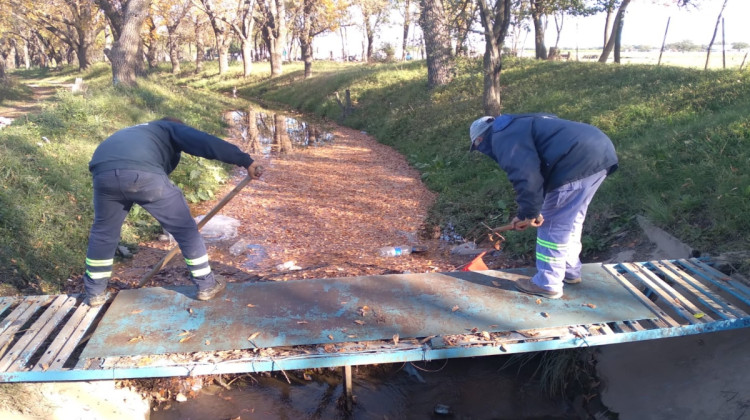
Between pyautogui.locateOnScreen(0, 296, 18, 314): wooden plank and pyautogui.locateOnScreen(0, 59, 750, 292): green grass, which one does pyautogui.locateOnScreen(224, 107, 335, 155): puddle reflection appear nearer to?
pyautogui.locateOnScreen(0, 59, 750, 292): green grass

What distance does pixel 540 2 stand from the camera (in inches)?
370

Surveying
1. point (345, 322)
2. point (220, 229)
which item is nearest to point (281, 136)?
point (220, 229)

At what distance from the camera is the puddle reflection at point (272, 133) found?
13.5 meters

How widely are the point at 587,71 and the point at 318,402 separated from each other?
10.4 metres

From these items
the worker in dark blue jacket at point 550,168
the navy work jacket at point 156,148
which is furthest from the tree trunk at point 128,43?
the worker in dark blue jacket at point 550,168

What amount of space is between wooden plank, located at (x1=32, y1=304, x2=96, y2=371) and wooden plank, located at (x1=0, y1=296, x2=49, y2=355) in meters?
0.30

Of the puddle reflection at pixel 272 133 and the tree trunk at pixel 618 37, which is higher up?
the tree trunk at pixel 618 37

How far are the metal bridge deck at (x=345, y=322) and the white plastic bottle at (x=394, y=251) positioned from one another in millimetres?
1877

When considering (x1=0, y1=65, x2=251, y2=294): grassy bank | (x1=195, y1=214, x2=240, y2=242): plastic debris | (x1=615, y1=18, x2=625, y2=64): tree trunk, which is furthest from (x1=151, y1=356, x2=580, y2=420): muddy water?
(x1=615, y1=18, x2=625, y2=64): tree trunk

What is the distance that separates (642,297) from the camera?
151 inches

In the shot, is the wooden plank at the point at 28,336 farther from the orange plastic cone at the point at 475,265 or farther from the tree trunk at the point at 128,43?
the tree trunk at the point at 128,43

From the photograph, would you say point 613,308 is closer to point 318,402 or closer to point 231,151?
point 318,402

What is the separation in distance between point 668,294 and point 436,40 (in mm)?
10806

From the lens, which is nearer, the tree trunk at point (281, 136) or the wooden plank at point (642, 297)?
the wooden plank at point (642, 297)
